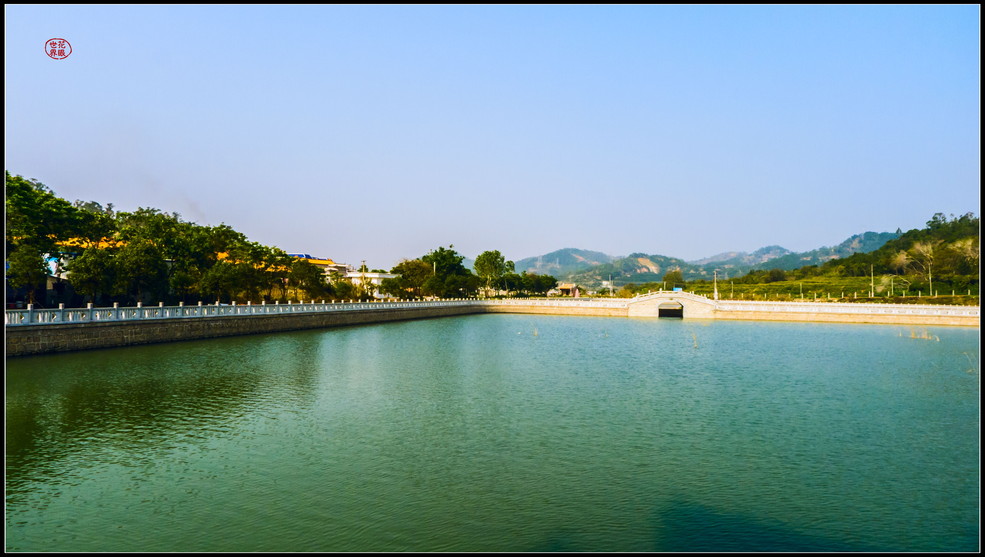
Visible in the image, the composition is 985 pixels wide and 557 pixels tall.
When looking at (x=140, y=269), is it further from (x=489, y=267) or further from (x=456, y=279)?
(x=489, y=267)

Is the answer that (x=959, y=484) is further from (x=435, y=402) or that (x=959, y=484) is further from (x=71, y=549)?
(x=71, y=549)

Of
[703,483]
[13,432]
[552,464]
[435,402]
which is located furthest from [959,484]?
[13,432]

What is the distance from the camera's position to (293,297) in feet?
212

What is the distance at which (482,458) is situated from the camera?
14734 millimetres

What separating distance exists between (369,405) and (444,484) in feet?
28.1

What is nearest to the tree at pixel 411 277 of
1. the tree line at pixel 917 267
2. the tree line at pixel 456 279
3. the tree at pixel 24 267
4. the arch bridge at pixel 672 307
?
the tree line at pixel 456 279

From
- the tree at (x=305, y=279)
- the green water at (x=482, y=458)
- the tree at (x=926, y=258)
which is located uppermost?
the tree at (x=926, y=258)

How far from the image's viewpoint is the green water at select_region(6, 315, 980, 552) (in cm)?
1060

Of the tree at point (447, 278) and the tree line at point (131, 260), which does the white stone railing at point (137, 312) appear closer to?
the tree line at point (131, 260)

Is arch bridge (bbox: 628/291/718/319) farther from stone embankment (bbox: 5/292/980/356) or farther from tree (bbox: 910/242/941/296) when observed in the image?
tree (bbox: 910/242/941/296)

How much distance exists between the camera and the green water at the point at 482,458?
34.8 feet

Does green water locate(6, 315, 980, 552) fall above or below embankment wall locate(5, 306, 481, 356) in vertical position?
below

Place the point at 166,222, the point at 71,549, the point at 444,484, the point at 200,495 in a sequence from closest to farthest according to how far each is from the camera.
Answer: the point at 71,549
the point at 200,495
the point at 444,484
the point at 166,222

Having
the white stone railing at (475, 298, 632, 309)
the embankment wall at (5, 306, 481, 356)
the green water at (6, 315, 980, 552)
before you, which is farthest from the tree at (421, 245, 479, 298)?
the green water at (6, 315, 980, 552)
